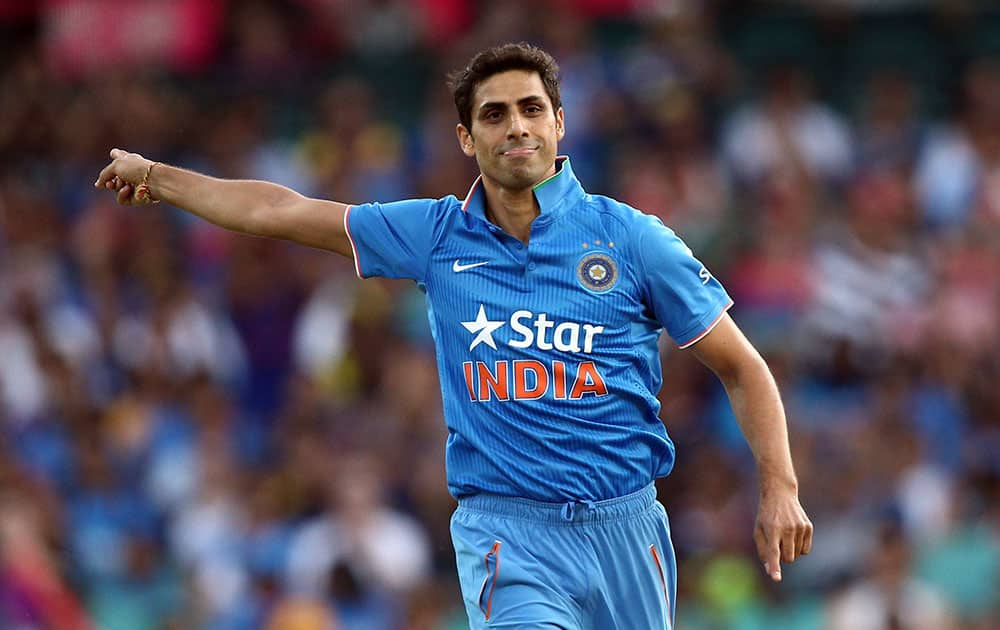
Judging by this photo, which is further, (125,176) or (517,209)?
(125,176)

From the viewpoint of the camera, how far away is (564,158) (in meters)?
6.20

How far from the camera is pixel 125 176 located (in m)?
6.41

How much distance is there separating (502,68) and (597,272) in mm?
791

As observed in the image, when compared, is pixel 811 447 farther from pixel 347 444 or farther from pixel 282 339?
pixel 282 339

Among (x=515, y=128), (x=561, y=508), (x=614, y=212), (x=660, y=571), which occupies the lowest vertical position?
(x=660, y=571)

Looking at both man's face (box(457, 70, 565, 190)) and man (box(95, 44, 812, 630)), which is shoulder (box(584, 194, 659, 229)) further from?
man's face (box(457, 70, 565, 190))

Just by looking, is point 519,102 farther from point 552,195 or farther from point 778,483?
point 778,483

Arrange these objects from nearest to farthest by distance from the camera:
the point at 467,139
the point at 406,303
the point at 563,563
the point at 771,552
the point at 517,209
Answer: the point at 771,552 → the point at 563,563 → the point at 517,209 → the point at 467,139 → the point at 406,303

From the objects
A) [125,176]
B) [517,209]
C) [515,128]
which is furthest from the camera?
[125,176]

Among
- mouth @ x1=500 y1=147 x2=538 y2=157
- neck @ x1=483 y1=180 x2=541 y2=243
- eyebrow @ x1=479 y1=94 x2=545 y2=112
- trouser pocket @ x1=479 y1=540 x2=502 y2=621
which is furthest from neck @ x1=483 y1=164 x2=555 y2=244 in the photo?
trouser pocket @ x1=479 y1=540 x2=502 y2=621

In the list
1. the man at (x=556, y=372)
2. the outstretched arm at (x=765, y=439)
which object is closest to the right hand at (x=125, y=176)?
the man at (x=556, y=372)

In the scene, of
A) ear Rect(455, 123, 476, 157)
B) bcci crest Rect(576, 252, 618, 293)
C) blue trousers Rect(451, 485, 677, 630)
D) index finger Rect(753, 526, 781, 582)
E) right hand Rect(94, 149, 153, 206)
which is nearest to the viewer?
index finger Rect(753, 526, 781, 582)

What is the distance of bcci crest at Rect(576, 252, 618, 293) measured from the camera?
5.90 metres

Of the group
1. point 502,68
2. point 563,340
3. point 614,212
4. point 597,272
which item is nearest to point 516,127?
point 502,68
